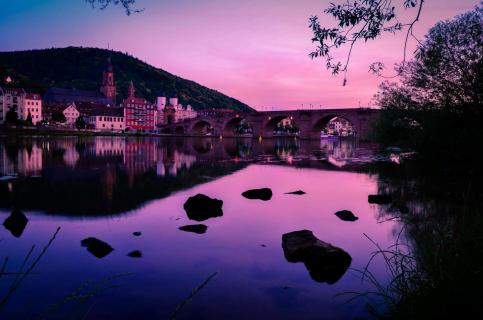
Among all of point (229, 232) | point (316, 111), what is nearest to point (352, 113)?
point (316, 111)

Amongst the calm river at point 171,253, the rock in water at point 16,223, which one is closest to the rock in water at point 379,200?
the calm river at point 171,253

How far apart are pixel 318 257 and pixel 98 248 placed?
20.1 ft

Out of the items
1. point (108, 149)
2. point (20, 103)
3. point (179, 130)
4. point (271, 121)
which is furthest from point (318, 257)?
point (179, 130)

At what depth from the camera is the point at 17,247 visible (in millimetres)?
12000

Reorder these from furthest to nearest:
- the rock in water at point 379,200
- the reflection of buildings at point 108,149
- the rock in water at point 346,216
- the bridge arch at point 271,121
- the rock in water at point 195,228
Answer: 1. the bridge arch at point 271,121
2. the reflection of buildings at point 108,149
3. the rock in water at point 379,200
4. the rock in water at point 346,216
5. the rock in water at point 195,228

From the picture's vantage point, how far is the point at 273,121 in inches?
5428

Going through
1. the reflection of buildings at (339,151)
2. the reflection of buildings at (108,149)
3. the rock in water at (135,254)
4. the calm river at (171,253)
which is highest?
the rock in water at (135,254)

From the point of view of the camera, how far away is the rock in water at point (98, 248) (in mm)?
11492

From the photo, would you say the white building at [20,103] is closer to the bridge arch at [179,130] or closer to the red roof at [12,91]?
the red roof at [12,91]

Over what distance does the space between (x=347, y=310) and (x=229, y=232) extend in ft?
21.6

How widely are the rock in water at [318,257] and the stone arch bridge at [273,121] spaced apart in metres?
79.8

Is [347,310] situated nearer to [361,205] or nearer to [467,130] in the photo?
[361,205]

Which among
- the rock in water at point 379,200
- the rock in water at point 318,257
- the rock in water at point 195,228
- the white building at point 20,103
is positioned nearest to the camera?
the rock in water at point 318,257

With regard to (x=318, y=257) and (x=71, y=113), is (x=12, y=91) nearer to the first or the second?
(x=71, y=113)
